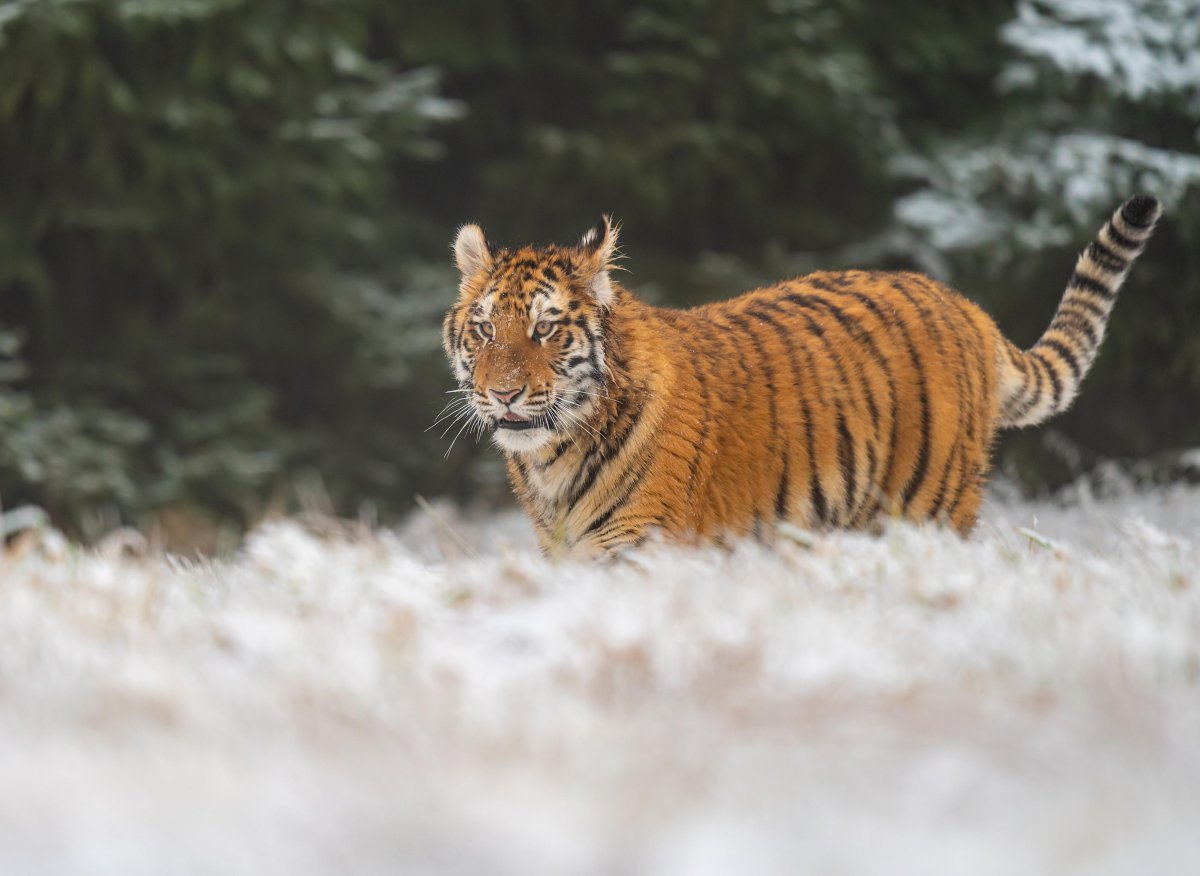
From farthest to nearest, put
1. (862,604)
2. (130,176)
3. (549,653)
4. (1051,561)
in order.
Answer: (130,176) → (1051,561) → (862,604) → (549,653)

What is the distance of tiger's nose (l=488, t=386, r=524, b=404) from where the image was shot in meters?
3.98

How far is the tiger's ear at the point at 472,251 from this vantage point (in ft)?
14.4

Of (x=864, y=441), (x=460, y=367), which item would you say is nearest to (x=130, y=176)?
(x=460, y=367)

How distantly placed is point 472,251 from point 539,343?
0.53 metres

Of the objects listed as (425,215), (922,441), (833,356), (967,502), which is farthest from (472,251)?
(425,215)

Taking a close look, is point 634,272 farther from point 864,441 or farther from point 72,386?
point 864,441

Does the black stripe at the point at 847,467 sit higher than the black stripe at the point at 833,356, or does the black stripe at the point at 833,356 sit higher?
the black stripe at the point at 833,356

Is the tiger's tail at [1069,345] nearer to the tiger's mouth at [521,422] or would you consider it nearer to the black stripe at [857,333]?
the black stripe at [857,333]

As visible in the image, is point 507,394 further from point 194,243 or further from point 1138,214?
point 194,243

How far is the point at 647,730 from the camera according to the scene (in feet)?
6.89

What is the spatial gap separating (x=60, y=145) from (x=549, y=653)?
6.32 m

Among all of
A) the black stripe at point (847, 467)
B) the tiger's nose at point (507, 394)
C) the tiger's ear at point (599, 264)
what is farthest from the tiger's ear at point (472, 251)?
the black stripe at point (847, 467)

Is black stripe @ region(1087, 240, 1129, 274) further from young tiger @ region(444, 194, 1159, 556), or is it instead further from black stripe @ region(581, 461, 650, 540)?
black stripe @ region(581, 461, 650, 540)

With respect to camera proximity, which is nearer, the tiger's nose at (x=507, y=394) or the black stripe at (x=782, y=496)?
the tiger's nose at (x=507, y=394)
